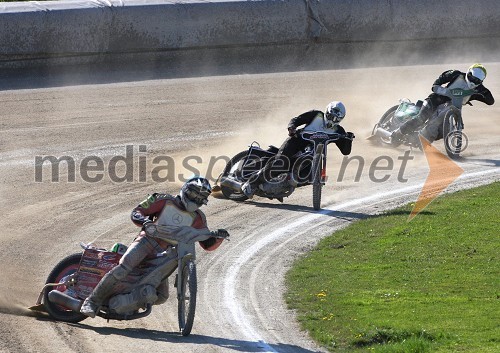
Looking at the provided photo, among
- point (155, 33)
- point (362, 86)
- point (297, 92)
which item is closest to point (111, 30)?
point (155, 33)

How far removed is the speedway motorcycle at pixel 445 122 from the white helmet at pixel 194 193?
434 inches

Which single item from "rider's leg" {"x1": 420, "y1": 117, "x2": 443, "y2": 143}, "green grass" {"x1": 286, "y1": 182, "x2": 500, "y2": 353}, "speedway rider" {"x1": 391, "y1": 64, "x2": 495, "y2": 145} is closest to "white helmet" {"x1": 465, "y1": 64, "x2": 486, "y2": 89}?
"speedway rider" {"x1": 391, "y1": 64, "x2": 495, "y2": 145}

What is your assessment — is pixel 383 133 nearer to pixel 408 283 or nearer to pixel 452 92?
pixel 452 92

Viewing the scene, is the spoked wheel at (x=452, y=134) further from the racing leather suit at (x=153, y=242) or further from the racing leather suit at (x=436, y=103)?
the racing leather suit at (x=153, y=242)

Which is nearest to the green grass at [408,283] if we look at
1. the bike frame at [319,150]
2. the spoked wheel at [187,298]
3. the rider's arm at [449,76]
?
the bike frame at [319,150]

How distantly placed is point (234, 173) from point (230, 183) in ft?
0.87

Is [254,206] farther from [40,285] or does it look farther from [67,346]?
[67,346]

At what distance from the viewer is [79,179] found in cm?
1944

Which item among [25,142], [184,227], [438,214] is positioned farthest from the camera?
[25,142]

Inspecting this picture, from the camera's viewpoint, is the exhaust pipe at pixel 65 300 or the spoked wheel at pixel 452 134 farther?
the spoked wheel at pixel 452 134

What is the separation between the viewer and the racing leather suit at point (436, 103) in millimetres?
22062

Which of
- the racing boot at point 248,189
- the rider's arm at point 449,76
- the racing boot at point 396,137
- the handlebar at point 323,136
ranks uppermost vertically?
the rider's arm at point 449,76

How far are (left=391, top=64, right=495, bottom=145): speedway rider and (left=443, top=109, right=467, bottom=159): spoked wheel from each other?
0.89ft

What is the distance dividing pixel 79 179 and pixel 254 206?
3678mm
